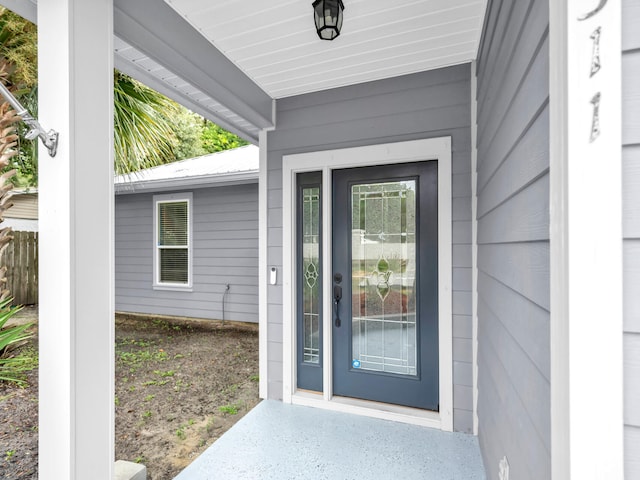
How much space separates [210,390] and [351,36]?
11.0 ft

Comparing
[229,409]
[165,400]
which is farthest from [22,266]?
[229,409]

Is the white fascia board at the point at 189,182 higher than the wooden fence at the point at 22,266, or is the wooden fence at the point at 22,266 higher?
the white fascia board at the point at 189,182

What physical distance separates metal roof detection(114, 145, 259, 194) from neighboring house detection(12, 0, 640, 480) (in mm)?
1967

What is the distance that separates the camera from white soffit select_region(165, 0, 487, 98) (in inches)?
77.2

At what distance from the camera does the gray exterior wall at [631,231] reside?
65cm

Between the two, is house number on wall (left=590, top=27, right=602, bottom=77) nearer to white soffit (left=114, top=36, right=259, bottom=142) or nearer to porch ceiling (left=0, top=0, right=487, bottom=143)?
porch ceiling (left=0, top=0, right=487, bottom=143)

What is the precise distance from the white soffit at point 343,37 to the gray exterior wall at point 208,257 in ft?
10.4

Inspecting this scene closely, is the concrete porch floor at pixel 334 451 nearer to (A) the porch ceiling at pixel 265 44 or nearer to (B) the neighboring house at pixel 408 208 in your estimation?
(B) the neighboring house at pixel 408 208

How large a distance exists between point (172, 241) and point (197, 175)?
150cm

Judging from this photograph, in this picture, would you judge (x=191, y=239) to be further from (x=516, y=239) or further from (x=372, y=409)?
(x=516, y=239)

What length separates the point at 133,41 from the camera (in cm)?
179

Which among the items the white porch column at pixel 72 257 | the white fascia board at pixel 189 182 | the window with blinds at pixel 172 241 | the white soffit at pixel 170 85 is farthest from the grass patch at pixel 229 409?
the window with blinds at pixel 172 241

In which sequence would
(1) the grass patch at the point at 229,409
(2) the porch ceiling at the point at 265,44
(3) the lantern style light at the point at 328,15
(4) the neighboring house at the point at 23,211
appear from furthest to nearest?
(4) the neighboring house at the point at 23,211 → (1) the grass patch at the point at 229,409 → (2) the porch ceiling at the point at 265,44 → (3) the lantern style light at the point at 328,15

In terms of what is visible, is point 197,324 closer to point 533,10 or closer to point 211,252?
point 211,252
